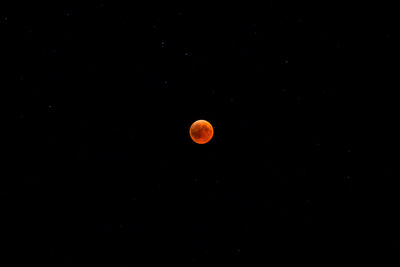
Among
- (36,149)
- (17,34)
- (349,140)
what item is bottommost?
(349,140)

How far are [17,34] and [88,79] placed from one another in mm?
313

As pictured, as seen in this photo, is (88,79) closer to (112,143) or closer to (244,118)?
(112,143)

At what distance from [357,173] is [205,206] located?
589 mm

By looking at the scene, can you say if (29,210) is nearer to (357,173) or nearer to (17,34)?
(17,34)

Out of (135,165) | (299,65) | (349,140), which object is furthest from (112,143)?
(349,140)

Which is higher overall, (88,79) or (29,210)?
(88,79)

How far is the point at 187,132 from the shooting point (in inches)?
78.2

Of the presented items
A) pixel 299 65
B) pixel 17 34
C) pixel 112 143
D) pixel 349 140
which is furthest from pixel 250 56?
pixel 17 34

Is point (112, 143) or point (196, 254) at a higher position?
point (112, 143)

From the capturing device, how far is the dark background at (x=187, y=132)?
195 cm

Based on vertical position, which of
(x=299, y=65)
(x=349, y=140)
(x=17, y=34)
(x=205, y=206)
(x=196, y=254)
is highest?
(x=17, y=34)

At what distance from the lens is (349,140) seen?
6.54ft

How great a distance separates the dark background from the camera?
195 centimetres

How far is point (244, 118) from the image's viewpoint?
2.00 metres
